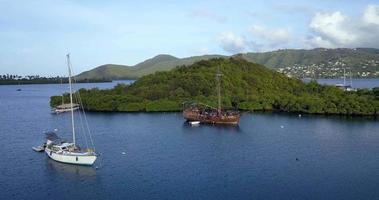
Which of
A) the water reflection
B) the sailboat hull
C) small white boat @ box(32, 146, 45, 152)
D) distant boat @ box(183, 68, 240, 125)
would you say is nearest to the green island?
distant boat @ box(183, 68, 240, 125)

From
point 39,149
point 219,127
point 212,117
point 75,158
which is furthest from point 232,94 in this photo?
point 75,158

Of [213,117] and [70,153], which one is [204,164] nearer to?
[70,153]

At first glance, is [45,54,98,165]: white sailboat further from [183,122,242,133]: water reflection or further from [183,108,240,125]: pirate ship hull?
[183,108,240,125]: pirate ship hull

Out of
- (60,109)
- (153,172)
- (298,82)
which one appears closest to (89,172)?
(153,172)

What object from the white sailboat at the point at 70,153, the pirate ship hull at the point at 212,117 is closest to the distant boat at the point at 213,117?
the pirate ship hull at the point at 212,117

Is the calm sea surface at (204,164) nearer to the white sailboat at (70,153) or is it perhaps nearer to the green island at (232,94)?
the white sailboat at (70,153)

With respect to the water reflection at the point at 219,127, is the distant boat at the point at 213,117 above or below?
above

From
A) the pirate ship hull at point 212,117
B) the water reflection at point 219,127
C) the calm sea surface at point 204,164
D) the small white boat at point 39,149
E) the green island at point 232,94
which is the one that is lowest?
the calm sea surface at point 204,164
